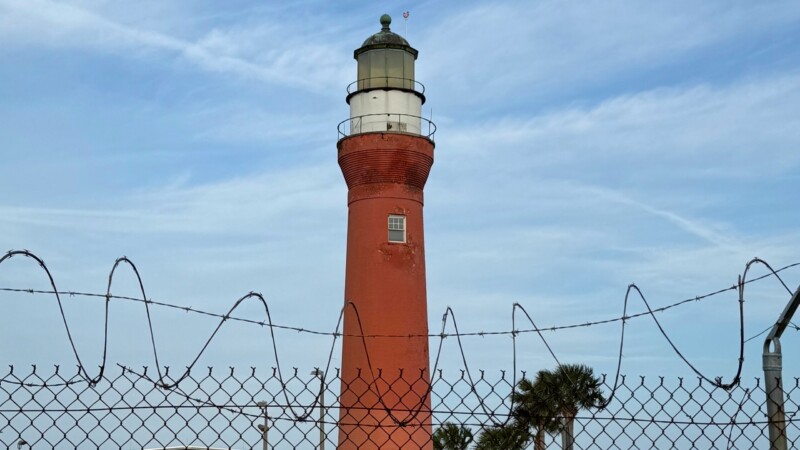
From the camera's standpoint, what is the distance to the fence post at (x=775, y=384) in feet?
25.4

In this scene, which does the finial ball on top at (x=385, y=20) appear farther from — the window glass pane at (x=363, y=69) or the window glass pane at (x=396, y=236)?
the window glass pane at (x=396, y=236)

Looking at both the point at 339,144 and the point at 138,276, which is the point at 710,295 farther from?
the point at 339,144

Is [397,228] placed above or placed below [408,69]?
below

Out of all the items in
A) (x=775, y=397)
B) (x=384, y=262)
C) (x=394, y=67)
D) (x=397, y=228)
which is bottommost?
(x=775, y=397)

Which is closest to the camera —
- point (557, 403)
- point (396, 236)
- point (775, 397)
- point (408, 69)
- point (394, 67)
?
point (775, 397)

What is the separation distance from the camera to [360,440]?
90.4 ft

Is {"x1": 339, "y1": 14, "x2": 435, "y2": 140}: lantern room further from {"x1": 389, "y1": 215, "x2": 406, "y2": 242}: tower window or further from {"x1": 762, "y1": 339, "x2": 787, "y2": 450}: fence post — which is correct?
{"x1": 762, "y1": 339, "x2": 787, "y2": 450}: fence post

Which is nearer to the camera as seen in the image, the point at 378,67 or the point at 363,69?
the point at 378,67

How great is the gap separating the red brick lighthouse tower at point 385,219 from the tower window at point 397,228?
1.0 inches

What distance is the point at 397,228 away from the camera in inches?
1147

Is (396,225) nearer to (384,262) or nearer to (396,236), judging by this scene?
(396,236)

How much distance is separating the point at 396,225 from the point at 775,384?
70.8 feet

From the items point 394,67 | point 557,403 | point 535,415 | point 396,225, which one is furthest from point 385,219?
point 535,415

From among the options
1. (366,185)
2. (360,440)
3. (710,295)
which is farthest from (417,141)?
(710,295)
